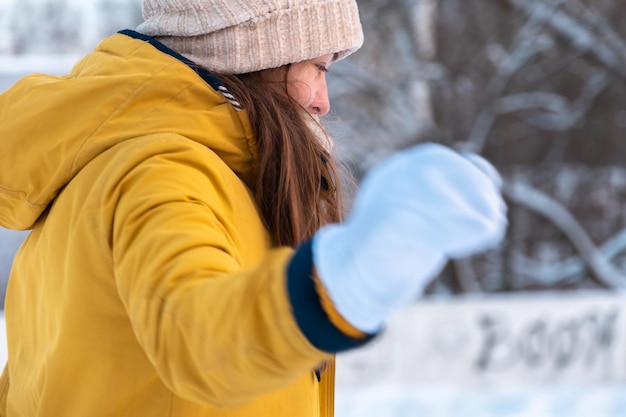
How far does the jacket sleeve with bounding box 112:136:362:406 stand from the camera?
2.03ft

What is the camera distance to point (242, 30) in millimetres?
1100

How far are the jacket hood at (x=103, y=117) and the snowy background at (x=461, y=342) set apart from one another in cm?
384

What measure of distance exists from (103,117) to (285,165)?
0.72ft

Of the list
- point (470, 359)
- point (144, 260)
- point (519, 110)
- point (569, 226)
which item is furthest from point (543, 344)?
point (144, 260)

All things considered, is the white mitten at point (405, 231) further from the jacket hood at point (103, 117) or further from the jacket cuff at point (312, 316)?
the jacket hood at point (103, 117)

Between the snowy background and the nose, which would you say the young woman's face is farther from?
the snowy background

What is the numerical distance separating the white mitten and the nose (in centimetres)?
60

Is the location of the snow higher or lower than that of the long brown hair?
lower

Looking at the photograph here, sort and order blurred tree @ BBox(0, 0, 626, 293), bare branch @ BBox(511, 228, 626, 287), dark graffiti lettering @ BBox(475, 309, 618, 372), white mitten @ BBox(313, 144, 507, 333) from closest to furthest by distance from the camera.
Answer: white mitten @ BBox(313, 144, 507, 333) < dark graffiti lettering @ BBox(475, 309, 618, 372) < blurred tree @ BBox(0, 0, 626, 293) < bare branch @ BBox(511, 228, 626, 287)

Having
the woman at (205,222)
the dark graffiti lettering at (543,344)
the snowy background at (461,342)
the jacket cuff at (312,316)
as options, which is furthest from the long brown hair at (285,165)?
the dark graffiti lettering at (543,344)

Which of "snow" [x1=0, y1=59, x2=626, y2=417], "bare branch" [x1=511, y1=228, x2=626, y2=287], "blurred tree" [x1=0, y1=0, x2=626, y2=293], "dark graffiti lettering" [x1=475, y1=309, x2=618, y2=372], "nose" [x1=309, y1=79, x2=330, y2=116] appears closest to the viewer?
"nose" [x1=309, y1=79, x2=330, y2=116]

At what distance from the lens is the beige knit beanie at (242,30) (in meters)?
1.09

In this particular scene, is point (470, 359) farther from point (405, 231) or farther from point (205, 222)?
point (405, 231)

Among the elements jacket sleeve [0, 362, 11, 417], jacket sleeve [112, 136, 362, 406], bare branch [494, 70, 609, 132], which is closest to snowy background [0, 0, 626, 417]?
bare branch [494, 70, 609, 132]
